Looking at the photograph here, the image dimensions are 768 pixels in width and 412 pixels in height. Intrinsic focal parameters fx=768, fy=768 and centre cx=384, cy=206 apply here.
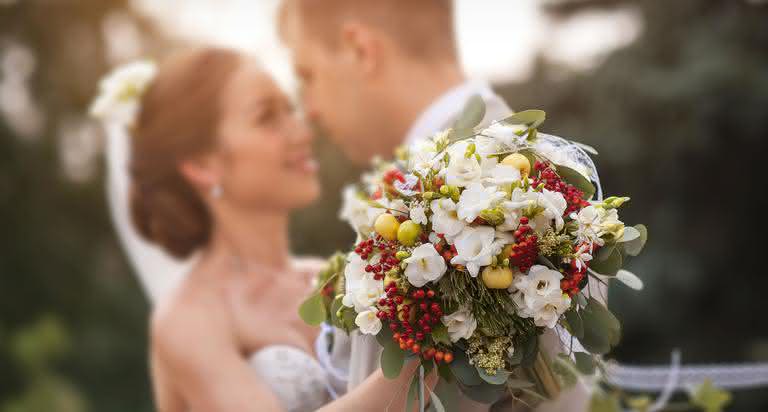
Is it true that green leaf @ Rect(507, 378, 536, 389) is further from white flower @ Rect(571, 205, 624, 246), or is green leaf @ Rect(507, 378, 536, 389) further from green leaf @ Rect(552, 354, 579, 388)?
white flower @ Rect(571, 205, 624, 246)

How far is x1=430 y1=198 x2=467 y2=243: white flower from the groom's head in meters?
1.38

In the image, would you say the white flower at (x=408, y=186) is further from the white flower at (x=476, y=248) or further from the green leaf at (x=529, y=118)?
the green leaf at (x=529, y=118)

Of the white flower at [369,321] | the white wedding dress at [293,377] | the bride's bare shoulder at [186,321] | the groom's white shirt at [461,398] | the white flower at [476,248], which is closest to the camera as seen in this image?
the white flower at [476,248]

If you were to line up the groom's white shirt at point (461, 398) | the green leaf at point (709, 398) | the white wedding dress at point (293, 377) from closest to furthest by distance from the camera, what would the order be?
1. the groom's white shirt at point (461, 398)
2. the green leaf at point (709, 398)
3. the white wedding dress at point (293, 377)

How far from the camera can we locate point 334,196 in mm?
7145

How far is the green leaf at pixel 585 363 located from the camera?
5.87ft

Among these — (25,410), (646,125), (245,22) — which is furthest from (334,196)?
(25,410)

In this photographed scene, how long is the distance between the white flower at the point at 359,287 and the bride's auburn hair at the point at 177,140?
1468mm

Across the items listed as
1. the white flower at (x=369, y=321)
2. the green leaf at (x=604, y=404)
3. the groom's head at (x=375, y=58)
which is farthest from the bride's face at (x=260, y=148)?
the green leaf at (x=604, y=404)

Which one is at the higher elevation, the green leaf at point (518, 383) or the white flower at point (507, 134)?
the white flower at point (507, 134)

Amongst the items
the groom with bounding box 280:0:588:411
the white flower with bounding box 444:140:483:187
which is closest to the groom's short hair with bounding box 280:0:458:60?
the groom with bounding box 280:0:588:411

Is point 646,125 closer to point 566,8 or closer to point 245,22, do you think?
point 566,8

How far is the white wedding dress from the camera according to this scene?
8.30ft

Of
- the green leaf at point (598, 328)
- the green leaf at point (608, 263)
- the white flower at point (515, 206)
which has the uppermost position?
the white flower at point (515, 206)
